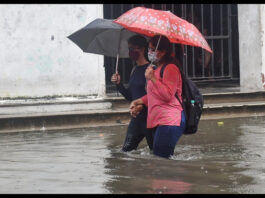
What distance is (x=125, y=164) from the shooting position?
27.0 ft

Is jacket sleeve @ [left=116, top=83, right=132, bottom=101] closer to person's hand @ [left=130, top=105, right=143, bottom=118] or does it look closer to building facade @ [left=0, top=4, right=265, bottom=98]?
person's hand @ [left=130, top=105, right=143, bottom=118]

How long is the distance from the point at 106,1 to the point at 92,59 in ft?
4.40

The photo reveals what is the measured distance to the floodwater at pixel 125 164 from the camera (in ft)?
22.1

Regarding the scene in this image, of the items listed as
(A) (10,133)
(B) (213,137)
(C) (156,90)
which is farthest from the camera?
(A) (10,133)

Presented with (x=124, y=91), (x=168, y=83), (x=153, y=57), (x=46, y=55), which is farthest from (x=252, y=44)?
(x=168, y=83)

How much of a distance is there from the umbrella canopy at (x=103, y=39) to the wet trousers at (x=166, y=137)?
1604 mm

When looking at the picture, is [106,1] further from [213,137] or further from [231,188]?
[231,188]

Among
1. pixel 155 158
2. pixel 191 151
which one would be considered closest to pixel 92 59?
pixel 191 151

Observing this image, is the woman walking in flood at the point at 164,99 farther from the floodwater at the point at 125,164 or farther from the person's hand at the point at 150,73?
the floodwater at the point at 125,164

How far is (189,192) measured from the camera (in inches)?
253

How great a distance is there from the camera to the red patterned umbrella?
7352mm

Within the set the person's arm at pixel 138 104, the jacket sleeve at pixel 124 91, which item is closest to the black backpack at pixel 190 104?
the person's arm at pixel 138 104

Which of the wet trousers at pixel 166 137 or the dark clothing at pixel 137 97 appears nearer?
the wet trousers at pixel 166 137

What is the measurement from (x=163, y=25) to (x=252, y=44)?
8.58m
